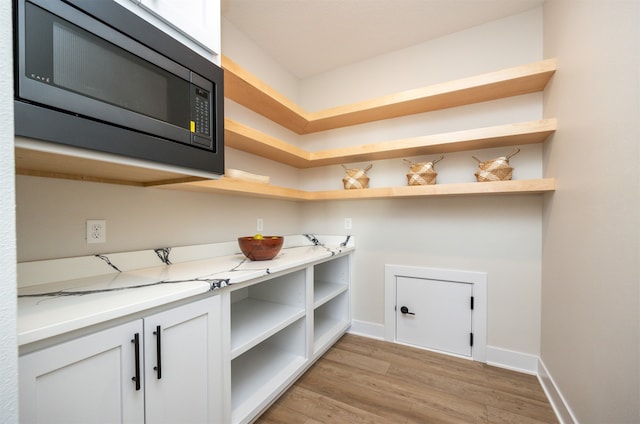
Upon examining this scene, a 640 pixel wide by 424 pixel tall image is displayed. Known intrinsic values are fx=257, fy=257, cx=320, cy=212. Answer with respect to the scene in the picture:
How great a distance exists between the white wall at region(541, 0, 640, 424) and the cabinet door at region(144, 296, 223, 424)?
1.47 meters

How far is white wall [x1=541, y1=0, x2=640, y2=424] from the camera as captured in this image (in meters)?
0.87

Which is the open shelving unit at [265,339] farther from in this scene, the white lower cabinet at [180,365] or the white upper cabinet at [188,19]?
the white upper cabinet at [188,19]

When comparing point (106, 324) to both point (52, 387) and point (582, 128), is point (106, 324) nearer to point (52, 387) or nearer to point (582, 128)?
point (52, 387)

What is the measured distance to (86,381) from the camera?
712 millimetres

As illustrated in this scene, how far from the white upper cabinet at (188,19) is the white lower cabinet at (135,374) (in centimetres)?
101

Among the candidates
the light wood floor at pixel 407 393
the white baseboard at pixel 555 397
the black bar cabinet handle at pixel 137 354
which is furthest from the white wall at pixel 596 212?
the black bar cabinet handle at pixel 137 354

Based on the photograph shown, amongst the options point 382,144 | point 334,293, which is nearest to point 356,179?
point 382,144

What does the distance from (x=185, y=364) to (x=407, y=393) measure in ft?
4.35

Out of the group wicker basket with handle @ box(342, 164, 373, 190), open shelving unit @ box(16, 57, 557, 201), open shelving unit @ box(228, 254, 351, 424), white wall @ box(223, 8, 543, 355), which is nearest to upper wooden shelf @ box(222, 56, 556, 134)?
open shelving unit @ box(16, 57, 557, 201)

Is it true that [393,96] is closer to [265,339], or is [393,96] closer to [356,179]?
[356,179]

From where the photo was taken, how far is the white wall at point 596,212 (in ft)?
2.85

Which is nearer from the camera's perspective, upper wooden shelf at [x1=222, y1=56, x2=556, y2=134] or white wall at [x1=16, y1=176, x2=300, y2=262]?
white wall at [x1=16, y1=176, x2=300, y2=262]

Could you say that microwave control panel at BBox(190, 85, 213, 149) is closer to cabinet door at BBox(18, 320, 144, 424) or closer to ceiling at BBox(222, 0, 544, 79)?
cabinet door at BBox(18, 320, 144, 424)

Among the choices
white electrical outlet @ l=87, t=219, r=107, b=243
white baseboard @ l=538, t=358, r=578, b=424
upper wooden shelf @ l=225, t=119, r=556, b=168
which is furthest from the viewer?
upper wooden shelf @ l=225, t=119, r=556, b=168
